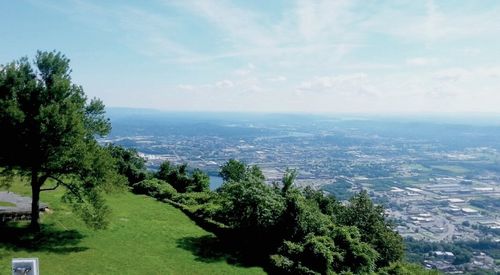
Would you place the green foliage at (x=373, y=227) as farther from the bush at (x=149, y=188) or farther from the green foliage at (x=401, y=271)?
the bush at (x=149, y=188)

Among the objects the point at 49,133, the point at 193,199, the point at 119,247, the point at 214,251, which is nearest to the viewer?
the point at 49,133

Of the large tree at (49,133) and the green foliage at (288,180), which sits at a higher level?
the large tree at (49,133)

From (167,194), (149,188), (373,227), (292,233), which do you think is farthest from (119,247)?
(373,227)

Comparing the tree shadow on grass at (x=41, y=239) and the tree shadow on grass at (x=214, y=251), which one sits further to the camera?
the tree shadow on grass at (x=214, y=251)

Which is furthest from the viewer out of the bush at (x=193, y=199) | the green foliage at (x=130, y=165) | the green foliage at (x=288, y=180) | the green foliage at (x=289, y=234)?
the green foliage at (x=130, y=165)

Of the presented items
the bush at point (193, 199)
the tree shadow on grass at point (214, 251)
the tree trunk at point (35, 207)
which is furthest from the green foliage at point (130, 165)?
the tree trunk at point (35, 207)

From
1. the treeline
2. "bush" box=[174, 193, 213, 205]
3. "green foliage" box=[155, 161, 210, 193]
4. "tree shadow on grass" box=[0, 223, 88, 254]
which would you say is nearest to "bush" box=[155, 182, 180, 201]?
"bush" box=[174, 193, 213, 205]

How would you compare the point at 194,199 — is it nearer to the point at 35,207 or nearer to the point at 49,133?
the point at 35,207
